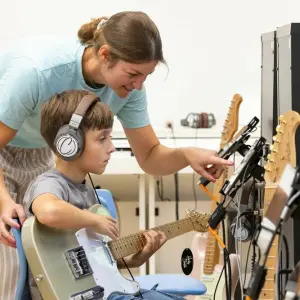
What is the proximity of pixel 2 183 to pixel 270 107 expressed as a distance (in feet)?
2.64

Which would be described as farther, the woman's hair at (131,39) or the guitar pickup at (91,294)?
the woman's hair at (131,39)

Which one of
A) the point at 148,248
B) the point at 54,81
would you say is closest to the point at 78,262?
the point at 148,248

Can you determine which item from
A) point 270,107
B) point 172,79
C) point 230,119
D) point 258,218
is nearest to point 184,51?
point 172,79

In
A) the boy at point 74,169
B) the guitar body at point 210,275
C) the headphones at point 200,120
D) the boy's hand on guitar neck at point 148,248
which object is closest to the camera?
the boy at point 74,169

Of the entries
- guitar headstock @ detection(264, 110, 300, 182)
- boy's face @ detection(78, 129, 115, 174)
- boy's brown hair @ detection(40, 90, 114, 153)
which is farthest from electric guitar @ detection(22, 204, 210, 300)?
guitar headstock @ detection(264, 110, 300, 182)

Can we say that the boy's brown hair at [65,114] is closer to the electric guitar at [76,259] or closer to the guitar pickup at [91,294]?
the electric guitar at [76,259]

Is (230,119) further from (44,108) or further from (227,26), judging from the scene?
(227,26)

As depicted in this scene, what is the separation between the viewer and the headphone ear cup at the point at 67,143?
5.34ft

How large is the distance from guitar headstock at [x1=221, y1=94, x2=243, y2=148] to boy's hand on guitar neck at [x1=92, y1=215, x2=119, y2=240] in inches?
30.9

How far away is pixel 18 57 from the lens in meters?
1.73

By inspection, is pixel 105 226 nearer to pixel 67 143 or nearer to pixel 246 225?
pixel 67 143

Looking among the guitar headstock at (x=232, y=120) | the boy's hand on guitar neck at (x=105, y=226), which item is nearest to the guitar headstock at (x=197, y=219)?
the guitar headstock at (x=232, y=120)

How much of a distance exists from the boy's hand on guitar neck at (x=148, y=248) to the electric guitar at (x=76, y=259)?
0.02 m

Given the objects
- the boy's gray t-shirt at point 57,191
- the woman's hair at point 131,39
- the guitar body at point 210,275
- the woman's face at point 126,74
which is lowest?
the guitar body at point 210,275
